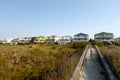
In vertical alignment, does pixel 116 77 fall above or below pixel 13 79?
above

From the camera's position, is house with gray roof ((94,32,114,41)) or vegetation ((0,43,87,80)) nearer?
vegetation ((0,43,87,80))

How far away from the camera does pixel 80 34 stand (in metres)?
106

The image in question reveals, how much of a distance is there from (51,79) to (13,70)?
8.16 m

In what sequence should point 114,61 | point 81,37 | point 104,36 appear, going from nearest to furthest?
point 114,61
point 104,36
point 81,37

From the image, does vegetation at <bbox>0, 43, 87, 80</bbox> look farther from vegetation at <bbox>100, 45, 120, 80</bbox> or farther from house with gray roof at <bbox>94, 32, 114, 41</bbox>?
house with gray roof at <bbox>94, 32, 114, 41</bbox>

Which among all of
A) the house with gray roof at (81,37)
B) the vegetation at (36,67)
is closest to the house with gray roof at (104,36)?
the house with gray roof at (81,37)

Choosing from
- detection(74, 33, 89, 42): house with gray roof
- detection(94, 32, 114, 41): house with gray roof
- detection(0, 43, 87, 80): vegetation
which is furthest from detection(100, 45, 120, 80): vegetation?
detection(74, 33, 89, 42): house with gray roof

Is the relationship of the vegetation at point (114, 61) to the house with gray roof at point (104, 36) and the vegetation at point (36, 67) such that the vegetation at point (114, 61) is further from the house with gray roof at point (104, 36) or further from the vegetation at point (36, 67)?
the house with gray roof at point (104, 36)

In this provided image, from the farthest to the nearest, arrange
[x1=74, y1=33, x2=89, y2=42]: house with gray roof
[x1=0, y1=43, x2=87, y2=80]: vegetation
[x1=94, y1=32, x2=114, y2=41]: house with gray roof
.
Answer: [x1=74, y1=33, x2=89, y2=42]: house with gray roof → [x1=94, y1=32, x2=114, y2=41]: house with gray roof → [x1=0, y1=43, x2=87, y2=80]: vegetation

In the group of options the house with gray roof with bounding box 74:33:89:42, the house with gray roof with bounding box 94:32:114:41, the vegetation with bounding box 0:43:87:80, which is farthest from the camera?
the house with gray roof with bounding box 74:33:89:42

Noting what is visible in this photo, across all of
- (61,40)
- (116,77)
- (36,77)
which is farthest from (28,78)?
(61,40)

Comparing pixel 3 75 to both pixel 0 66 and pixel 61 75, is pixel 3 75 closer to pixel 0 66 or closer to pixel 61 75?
→ pixel 0 66

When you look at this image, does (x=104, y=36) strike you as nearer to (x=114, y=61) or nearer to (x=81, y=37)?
(x=81, y=37)

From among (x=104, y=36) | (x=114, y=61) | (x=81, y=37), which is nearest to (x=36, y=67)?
(x=114, y=61)
